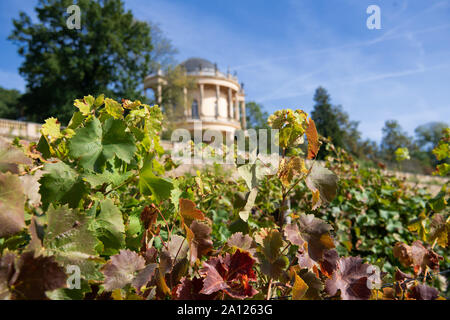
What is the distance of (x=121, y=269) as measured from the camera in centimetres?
42

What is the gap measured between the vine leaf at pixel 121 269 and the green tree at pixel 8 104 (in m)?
34.0

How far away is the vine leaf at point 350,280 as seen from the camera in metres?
0.42

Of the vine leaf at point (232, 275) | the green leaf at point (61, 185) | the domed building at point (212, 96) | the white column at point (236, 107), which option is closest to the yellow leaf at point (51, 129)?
the green leaf at point (61, 185)

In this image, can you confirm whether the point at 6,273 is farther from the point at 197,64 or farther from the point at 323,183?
the point at 197,64

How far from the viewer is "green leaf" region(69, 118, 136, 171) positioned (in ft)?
1.75

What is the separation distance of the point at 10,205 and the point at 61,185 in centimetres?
17

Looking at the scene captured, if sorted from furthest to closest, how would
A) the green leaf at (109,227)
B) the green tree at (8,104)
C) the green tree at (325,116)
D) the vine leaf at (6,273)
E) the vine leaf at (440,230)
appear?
the green tree at (8,104)
the green tree at (325,116)
the vine leaf at (440,230)
the green leaf at (109,227)
the vine leaf at (6,273)

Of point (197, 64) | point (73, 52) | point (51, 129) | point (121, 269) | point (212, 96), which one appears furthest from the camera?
point (197, 64)

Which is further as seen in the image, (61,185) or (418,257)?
(418,257)

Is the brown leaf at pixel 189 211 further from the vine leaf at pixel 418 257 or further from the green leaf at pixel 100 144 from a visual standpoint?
the vine leaf at pixel 418 257

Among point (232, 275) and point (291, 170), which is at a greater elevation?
point (291, 170)

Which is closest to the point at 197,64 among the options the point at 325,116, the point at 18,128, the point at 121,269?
the point at 325,116
